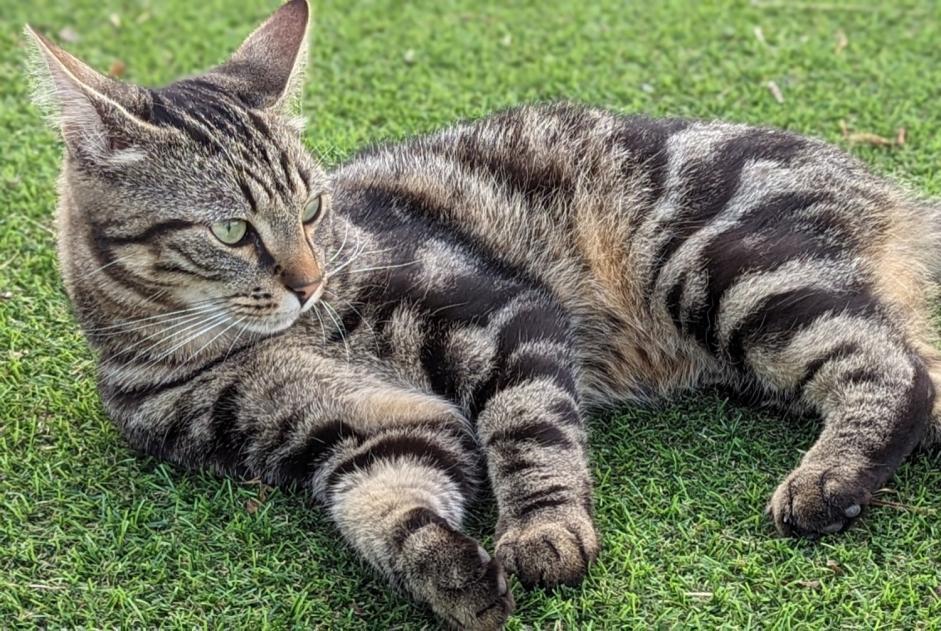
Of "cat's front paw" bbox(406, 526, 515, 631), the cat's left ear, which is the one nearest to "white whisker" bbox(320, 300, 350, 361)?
the cat's left ear

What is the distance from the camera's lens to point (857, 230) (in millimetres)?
3045

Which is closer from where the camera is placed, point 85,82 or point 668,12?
point 85,82

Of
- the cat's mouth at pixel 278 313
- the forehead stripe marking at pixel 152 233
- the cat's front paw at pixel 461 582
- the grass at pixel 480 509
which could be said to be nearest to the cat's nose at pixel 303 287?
the cat's mouth at pixel 278 313

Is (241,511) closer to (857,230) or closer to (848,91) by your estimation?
(857,230)

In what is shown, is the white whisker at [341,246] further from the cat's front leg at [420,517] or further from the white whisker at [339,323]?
the cat's front leg at [420,517]

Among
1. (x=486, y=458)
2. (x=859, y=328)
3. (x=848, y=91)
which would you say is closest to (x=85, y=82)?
(x=486, y=458)

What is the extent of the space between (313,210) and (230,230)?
0.90 ft

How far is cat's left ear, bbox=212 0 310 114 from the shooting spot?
9.38 feet

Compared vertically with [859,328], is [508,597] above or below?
below

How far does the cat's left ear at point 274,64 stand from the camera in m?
2.86

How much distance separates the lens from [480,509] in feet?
9.04

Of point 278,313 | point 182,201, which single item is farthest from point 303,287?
point 182,201

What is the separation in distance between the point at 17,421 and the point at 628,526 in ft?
5.47

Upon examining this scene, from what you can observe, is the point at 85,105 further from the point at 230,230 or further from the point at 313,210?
the point at 313,210
